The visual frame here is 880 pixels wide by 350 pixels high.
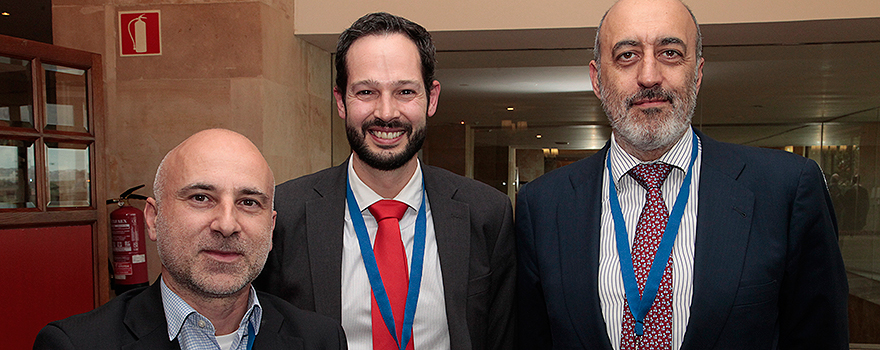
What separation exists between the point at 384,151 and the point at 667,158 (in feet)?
2.85

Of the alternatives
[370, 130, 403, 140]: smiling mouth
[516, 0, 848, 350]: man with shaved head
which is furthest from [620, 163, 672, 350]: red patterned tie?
[370, 130, 403, 140]: smiling mouth

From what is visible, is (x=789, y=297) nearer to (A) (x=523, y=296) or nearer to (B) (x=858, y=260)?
(A) (x=523, y=296)

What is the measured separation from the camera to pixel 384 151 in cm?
195

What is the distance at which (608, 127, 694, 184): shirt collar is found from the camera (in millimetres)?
1819

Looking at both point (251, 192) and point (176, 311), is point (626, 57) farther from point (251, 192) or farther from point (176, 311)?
point (176, 311)

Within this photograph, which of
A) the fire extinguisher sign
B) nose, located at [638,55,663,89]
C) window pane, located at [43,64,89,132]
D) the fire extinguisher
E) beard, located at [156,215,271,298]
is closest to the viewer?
beard, located at [156,215,271,298]

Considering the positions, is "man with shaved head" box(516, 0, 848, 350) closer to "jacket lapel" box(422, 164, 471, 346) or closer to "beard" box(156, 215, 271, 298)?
"jacket lapel" box(422, 164, 471, 346)

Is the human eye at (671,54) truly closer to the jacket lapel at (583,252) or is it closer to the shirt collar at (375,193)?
the jacket lapel at (583,252)

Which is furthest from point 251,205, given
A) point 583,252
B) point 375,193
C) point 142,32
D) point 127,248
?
point 142,32

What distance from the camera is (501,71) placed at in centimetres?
605

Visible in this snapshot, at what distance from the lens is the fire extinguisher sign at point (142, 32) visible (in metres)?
4.79

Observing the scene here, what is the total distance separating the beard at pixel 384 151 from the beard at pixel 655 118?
2.13 ft

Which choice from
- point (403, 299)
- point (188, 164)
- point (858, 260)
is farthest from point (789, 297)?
point (858, 260)

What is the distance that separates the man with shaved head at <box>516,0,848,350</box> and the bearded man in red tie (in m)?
0.32
